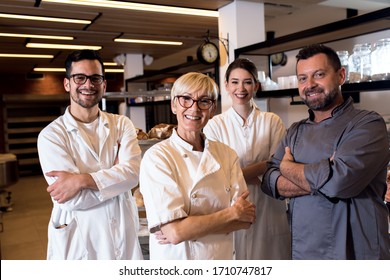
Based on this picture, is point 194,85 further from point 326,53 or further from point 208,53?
point 208,53

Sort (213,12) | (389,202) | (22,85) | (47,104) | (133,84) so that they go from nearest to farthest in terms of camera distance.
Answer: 1. (389,202)
2. (213,12)
3. (133,84)
4. (22,85)
5. (47,104)

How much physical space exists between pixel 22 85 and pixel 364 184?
9.80 m

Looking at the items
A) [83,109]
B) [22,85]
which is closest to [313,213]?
[83,109]

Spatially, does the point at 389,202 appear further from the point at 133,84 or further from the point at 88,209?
the point at 133,84

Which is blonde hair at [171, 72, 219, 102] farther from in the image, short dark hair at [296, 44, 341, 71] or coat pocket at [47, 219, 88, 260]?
coat pocket at [47, 219, 88, 260]

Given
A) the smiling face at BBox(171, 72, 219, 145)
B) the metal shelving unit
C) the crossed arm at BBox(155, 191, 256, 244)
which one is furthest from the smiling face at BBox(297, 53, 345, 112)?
the metal shelving unit

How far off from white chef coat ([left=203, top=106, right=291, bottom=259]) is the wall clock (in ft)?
6.86

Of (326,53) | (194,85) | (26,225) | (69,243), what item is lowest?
(26,225)

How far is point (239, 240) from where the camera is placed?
1988mm

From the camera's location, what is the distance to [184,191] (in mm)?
1330

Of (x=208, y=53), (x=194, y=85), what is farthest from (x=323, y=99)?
(x=208, y=53)

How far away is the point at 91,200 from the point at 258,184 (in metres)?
0.87

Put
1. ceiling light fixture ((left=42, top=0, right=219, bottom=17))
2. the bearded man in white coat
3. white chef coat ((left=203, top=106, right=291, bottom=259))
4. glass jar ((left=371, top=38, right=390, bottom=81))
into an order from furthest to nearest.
Result: 1. ceiling light fixture ((left=42, top=0, right=219, bottom=17))
2. glass jar ((left=371, top=38, right=390, bottom=81))
3. white chef coat ((left=203, top=106, right=291, bottom=259))
4. the bearded man in white coat

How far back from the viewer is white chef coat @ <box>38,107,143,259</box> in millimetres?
1692
